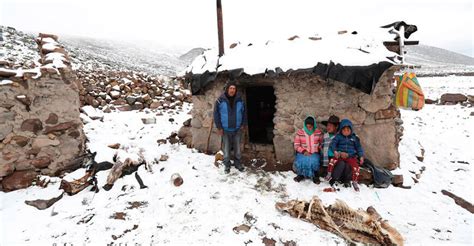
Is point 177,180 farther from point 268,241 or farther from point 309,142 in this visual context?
point 309,142

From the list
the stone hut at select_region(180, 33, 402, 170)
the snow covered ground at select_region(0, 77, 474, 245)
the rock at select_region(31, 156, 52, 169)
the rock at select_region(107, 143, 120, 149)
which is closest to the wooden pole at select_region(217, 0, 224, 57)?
the stone hut at select_region(180, 33, 402, 170)

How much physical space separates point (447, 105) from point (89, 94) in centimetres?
1541

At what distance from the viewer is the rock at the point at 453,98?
1140cm

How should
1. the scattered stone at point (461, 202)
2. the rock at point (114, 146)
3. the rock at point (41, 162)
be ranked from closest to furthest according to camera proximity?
the scattered stone at point (461, 202) → the rock at point (41, 162) → the rock at point (114, 146)

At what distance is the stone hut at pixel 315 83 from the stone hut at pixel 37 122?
7.80 ft

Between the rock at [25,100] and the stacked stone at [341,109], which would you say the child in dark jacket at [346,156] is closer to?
the stacked stone at [341,109]

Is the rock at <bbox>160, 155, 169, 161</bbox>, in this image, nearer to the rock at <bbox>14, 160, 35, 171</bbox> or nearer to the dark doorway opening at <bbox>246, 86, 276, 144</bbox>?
the rock at <bbox>14, 160, 35, 171</bbox>

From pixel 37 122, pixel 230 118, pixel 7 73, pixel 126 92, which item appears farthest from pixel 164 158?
pixel 126 92

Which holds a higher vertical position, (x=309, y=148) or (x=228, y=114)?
(x=228, y=114)

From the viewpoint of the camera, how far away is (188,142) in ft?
20.3

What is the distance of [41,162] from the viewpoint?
166 inches

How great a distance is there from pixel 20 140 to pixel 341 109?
5.51 m

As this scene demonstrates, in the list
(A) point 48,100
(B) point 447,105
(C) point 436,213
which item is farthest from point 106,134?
(B) point 447,105

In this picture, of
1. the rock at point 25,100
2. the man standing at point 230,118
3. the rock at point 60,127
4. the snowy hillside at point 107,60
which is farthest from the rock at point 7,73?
the snowy hillside at point 107,60
